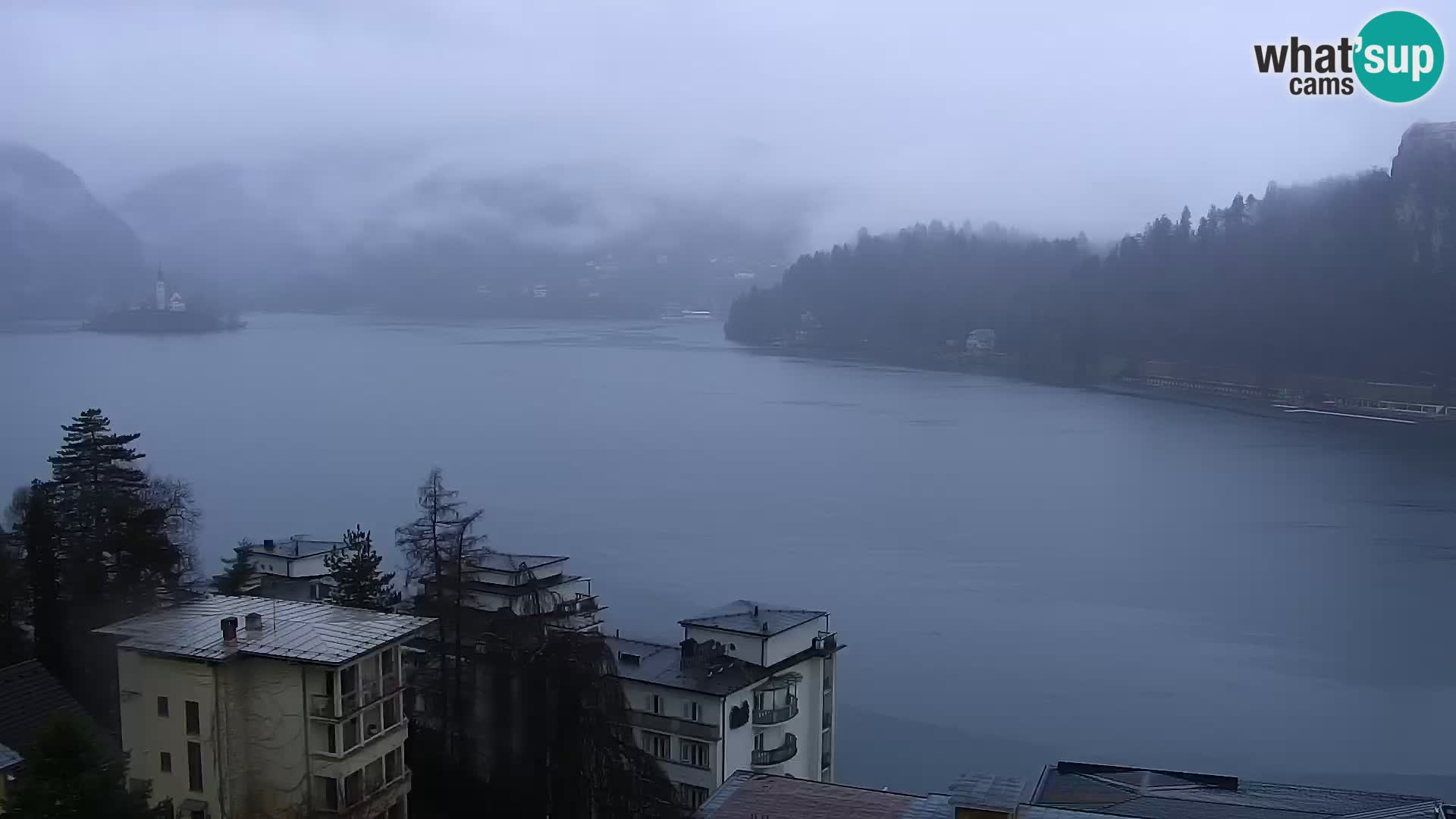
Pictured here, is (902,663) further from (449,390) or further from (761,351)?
(761,351)

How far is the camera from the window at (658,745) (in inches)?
148

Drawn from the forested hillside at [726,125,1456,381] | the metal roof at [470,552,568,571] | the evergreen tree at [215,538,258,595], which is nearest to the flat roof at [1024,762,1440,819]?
the metal roof at [470,552,568,571]

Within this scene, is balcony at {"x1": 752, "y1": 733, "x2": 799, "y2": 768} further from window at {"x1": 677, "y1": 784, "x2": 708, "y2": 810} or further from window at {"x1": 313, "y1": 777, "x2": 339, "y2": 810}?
window at {"x1": 313, "y1": 777, "x2": 339, "y2": 810}

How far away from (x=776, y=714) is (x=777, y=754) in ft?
0.38

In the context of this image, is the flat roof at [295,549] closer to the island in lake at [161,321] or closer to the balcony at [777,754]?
the balcony at [777,754]

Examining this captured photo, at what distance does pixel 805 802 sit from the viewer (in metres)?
1.93

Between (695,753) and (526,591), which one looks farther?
(526,591)

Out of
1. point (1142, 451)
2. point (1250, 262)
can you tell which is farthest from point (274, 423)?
point (1250, 262)

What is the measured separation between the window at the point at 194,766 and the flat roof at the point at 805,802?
115 cm

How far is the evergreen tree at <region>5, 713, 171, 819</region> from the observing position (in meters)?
1.66

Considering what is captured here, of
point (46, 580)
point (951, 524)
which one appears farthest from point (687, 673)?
point (951, 524)

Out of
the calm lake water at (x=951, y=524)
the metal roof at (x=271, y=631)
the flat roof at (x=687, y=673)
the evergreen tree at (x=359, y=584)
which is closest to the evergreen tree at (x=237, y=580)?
the evergreen tree at (x=359, y=584)

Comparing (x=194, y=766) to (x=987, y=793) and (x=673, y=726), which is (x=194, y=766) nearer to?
(x=673, y=726)

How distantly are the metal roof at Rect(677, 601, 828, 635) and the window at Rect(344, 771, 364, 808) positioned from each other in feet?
5.09
